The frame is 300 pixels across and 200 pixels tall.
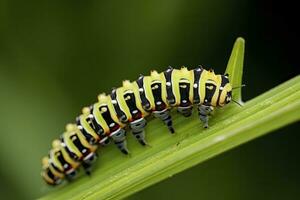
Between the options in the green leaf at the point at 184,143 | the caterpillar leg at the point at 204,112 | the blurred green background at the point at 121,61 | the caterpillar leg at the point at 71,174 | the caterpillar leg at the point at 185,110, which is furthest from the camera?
the blurred green background at the point at 121,61

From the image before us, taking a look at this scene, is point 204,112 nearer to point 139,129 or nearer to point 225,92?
point 225,92

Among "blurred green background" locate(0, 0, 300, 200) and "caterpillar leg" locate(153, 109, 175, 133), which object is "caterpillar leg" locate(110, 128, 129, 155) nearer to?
Result: "caterpillar leg" locate(153, 109, 175, 133)

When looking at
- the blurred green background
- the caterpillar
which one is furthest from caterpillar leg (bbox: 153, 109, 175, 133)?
the blurred green background

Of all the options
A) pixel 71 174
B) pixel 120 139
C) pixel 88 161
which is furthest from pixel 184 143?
pixel 71 174

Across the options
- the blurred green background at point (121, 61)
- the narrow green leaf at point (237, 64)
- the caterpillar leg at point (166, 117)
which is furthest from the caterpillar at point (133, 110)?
the blurred green background at point (121, 61)

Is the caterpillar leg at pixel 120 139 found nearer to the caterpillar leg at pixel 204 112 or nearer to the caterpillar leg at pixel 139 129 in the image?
the caterpillar leg at pixel 139 129

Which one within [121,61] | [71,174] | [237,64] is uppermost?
[237,64]

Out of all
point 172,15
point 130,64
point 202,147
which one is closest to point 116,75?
point 130,64
